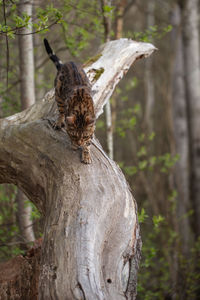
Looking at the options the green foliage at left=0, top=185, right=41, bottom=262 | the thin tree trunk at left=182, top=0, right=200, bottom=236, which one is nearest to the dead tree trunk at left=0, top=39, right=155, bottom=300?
the green foliage at left=0, top=185, right=41, bottom=262

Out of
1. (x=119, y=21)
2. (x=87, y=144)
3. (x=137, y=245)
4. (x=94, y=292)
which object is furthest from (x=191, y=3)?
(x=94, y=292)

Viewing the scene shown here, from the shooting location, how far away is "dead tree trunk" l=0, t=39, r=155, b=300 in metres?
1.96

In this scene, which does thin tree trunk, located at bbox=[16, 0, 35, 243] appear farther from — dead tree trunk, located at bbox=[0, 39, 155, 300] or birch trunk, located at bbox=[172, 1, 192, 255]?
birch trunk, located at bbox=[172, 1, 192, 255]

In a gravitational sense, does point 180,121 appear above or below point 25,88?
below

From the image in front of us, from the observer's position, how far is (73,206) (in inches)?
93.0

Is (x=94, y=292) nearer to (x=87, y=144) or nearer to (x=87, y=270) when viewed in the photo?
(x=87, y=270)

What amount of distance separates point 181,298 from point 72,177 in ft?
11.2

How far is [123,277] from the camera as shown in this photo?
211 cm

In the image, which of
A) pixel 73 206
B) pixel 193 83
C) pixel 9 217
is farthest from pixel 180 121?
pixel 73 206

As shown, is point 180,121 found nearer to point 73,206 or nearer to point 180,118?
point 180,118

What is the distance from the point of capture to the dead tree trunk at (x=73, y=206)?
77.3 inches

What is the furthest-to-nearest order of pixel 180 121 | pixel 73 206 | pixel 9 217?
pixel 180 121 → pixel 9 217 → pixel 73 206

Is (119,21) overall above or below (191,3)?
below

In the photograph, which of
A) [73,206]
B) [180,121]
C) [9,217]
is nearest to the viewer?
[73,206]
